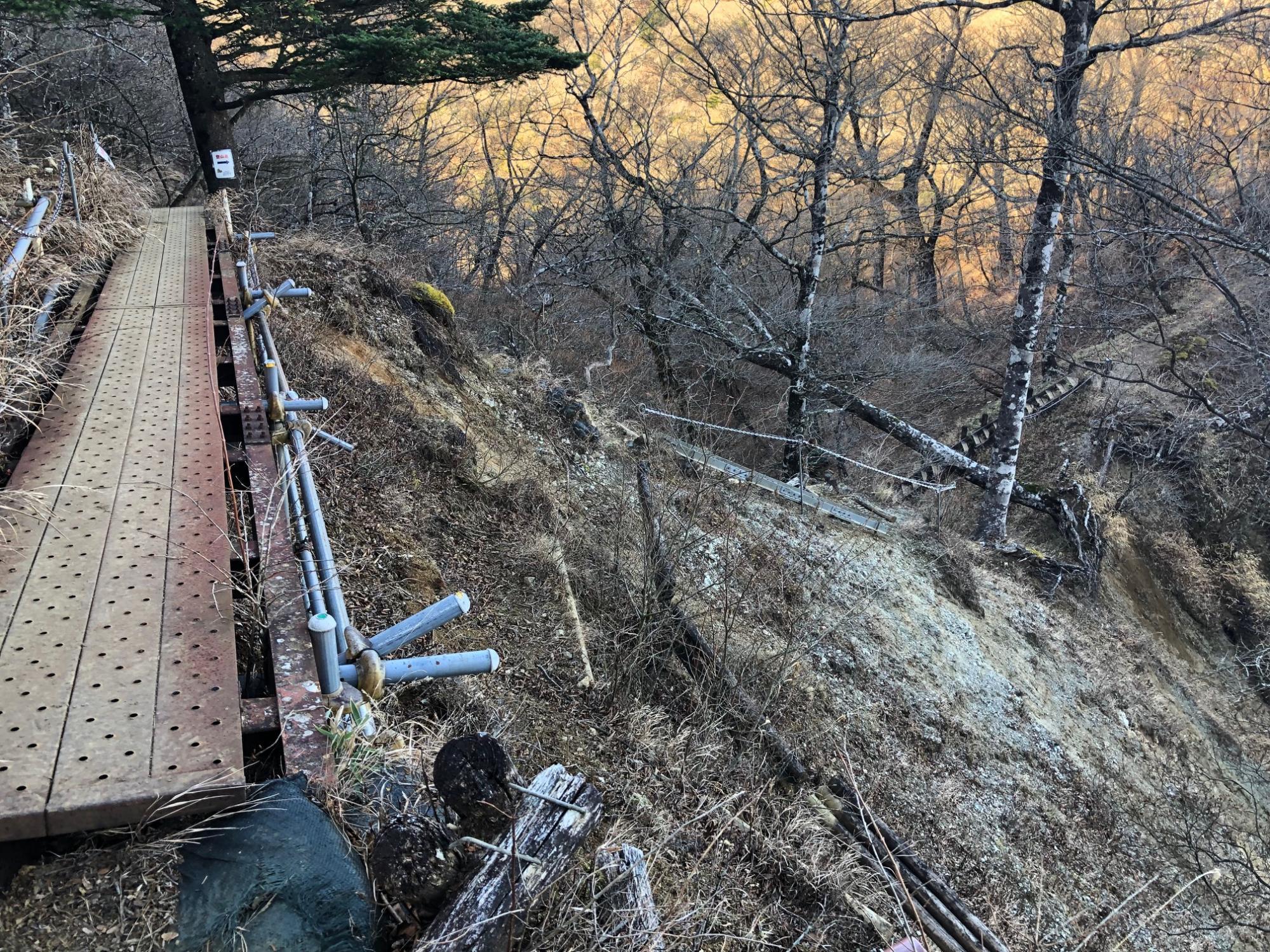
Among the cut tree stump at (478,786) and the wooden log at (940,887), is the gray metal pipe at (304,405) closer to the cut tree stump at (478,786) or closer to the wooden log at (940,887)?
the cut tree stump at (478,786)

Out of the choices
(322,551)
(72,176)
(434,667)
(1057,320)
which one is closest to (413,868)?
(434,667)

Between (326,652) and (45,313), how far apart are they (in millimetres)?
4401

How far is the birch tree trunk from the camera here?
1041cm

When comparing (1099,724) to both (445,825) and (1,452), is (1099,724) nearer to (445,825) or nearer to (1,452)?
(445,825)

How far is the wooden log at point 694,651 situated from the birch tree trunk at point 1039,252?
21.7 ft

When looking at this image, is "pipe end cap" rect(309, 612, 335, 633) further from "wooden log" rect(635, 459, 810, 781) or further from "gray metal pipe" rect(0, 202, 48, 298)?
"wooden log" rect(635, 459, 810, 781)

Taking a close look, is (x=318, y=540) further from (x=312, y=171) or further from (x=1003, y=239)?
(x=1003, y=239)

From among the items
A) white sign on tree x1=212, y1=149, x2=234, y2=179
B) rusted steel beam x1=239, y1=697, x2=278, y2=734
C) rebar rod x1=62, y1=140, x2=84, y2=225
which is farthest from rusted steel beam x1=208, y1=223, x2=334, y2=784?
white sign on tree x1=212, y1=149, x2=234, y2=179

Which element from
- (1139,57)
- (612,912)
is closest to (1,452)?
(612,912)

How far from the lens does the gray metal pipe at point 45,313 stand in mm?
5336

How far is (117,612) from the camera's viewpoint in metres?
3.11

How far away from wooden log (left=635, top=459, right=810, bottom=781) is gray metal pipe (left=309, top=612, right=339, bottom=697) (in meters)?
4.25

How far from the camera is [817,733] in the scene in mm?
7316

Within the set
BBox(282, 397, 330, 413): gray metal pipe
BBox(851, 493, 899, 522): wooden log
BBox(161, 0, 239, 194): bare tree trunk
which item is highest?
BBox(161, 0, 239, 194): bare tree trunk
